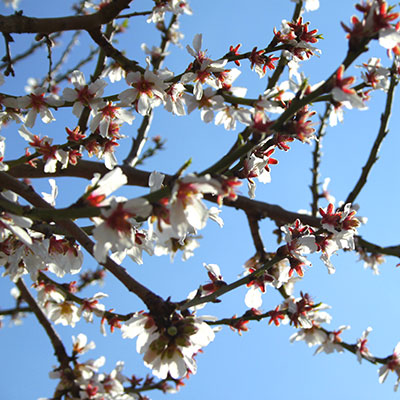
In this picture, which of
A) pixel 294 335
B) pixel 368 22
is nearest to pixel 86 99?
pixel 368 22

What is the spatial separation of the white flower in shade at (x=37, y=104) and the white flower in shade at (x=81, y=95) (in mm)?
86

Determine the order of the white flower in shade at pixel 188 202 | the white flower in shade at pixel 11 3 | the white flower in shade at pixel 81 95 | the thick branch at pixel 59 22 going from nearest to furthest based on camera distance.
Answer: the white flower in shade at pixel 188 202 → the thick branch at pixel 59 22 → the white flower in shade at pixel 81 95 → the white flower in shade at pixel 11 3

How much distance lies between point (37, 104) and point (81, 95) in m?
0.28

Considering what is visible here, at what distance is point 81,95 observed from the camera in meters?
1.96

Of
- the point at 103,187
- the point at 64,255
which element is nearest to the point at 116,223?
the point at 103,187

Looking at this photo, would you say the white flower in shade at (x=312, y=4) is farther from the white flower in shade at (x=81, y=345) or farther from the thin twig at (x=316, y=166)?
the white flower in shade at (x=81, y=345)

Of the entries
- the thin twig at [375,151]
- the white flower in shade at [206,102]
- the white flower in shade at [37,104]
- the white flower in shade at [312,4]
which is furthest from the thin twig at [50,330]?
the thin twig at [375,151]

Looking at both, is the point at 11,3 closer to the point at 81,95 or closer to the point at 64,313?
the point at 81,95

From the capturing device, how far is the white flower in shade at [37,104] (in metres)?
1.99

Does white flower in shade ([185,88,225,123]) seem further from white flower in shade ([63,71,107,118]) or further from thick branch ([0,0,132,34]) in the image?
thick branch ([0,0,132,34])

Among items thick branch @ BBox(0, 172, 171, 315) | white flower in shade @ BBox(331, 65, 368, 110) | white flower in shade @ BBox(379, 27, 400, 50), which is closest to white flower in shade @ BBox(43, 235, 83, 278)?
thick branch @ BBox(0, 172, 171, 315)

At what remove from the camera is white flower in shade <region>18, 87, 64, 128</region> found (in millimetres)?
1994

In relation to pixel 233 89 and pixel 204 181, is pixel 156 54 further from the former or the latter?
pixel 204 181

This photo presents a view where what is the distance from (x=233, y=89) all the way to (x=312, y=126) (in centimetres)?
64
